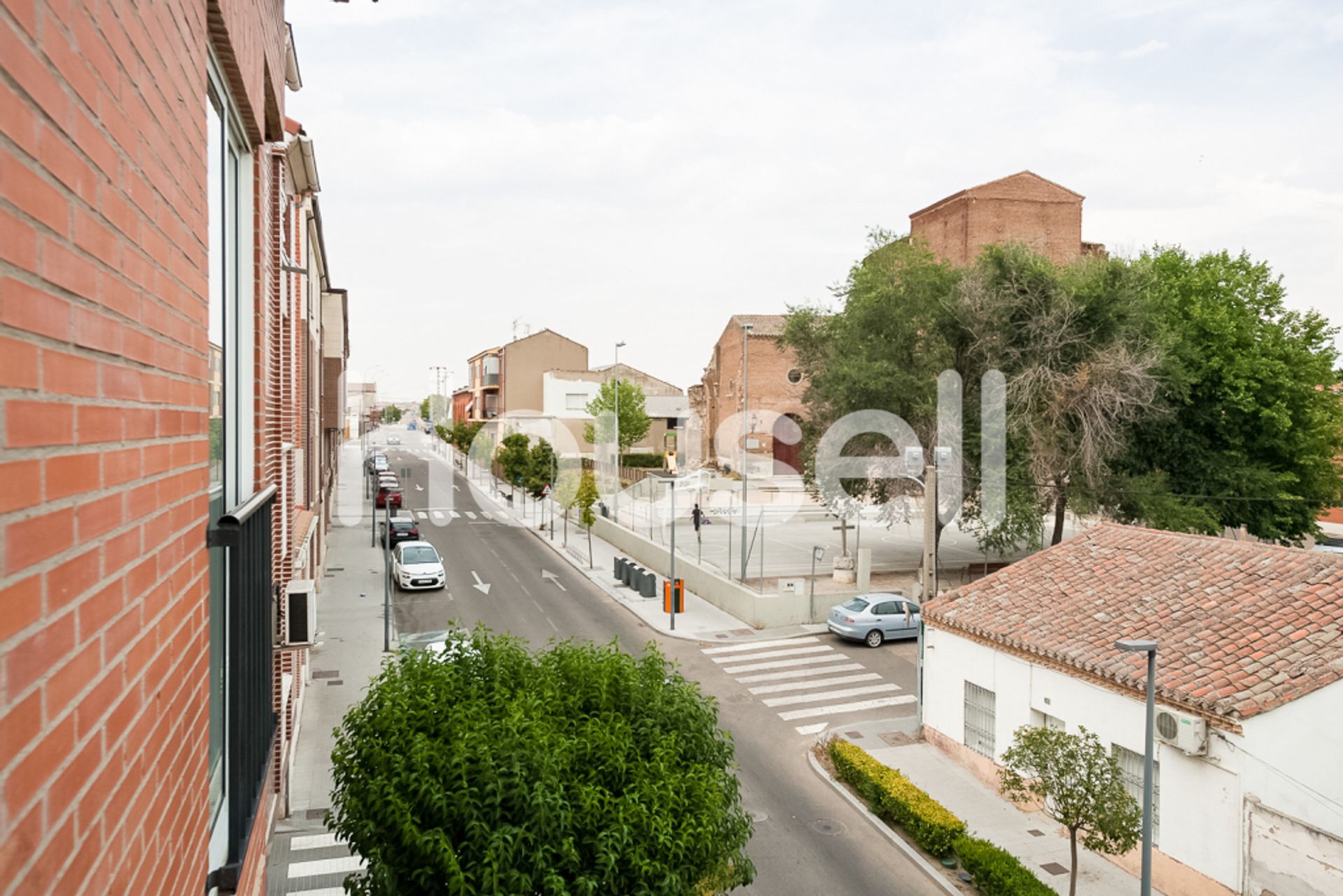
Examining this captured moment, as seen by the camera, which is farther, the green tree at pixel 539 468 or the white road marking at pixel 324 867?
the green tree at pixel 539 468

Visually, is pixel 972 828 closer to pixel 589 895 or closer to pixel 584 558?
pixel 589 895

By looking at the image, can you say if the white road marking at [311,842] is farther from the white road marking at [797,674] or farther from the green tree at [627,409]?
the green tree at [627,409]

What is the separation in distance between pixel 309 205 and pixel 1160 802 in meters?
22.7

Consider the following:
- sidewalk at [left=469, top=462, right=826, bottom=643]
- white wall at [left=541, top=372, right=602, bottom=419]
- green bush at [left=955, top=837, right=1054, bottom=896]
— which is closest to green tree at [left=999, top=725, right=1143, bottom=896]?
green bush at [left=955, top=837, right=1054, bottom=896]

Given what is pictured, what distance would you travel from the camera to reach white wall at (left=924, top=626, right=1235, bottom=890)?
11.1m

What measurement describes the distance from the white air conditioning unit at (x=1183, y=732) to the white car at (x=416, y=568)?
73.9ft

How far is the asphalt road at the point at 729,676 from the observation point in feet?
40.7

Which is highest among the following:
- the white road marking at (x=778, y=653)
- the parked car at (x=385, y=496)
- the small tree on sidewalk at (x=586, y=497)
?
the small tree on sidewalk at (x=586, y=497)

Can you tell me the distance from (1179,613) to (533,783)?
1128 centimetres

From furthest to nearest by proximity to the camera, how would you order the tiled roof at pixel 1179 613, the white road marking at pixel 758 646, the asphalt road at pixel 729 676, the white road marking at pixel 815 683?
the white road marking at pixel 758 646 → the white road marking at pixel 815 683 → the asphalt road at pixel 729 676 → the tiled roof at pixel 1179 613

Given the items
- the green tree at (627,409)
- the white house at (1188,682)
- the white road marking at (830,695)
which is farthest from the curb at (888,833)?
the green tree at (627,409)

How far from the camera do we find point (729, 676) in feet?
68.8

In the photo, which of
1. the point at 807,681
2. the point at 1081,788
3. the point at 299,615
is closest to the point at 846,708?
the point at 807,681

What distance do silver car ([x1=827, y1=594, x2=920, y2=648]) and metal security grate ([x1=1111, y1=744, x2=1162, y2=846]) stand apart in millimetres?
10438
